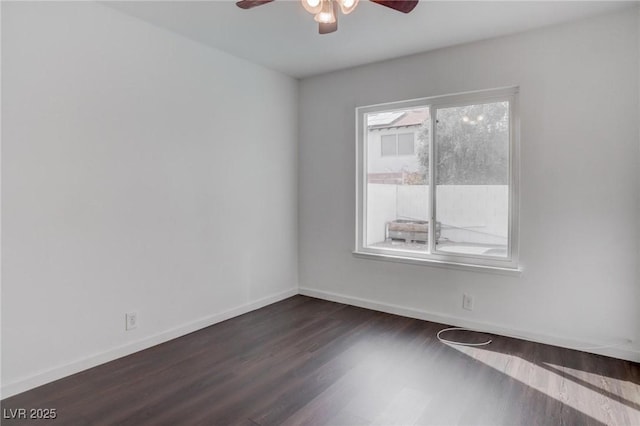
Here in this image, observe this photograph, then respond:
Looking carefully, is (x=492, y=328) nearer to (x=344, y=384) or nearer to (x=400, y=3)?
(x=344, y=384)

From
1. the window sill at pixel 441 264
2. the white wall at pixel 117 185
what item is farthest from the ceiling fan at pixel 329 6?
the window sill at pixel 441 264

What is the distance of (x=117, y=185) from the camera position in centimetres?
282

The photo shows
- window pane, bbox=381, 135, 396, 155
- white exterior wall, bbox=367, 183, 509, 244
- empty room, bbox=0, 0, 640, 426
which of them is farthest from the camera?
window pane, bbox=381, 135, 396, 155

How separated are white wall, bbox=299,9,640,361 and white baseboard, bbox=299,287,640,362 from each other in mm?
10

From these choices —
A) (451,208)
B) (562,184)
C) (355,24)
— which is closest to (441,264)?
(451,208)

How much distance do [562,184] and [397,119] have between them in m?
1.61

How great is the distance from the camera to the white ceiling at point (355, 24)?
2729 millimetres

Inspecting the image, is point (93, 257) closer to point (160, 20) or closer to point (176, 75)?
point (176, 75)

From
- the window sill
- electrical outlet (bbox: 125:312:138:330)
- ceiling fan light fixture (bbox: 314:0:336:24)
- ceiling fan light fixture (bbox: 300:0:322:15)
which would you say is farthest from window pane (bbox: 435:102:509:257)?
electrical outlet (bbox: 125:312:138:330)

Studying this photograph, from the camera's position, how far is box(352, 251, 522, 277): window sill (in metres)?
3.25

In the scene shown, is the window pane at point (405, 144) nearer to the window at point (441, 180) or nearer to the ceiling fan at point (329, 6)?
the window at point (441, 180)

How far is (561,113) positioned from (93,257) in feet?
11.9

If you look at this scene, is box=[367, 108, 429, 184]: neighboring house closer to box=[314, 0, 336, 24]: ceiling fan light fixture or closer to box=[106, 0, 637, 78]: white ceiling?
box=[106, 0, 637, 78]: white ceiling

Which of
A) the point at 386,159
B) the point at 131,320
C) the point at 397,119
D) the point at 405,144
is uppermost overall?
the point at 397,119
